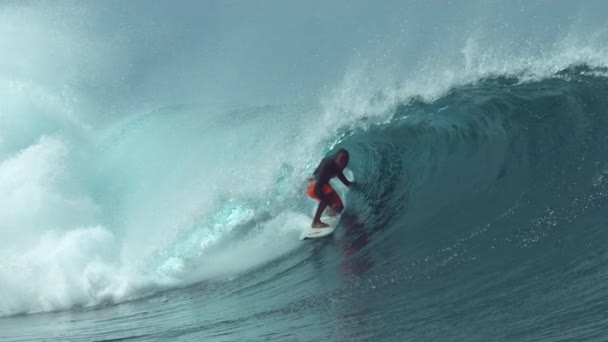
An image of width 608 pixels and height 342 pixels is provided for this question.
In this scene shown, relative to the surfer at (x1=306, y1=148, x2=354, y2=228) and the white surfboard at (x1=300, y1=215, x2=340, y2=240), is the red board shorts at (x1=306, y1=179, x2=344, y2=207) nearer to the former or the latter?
the surfer at (x1=306, y1=148, x2=354, y2=228)

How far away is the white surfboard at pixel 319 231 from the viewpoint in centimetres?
1141

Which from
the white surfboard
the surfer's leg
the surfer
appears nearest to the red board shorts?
the surfer

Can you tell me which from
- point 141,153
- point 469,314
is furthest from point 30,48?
point 469,314

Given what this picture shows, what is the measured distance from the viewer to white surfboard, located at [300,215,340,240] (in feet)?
37.4

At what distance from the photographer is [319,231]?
11.5m

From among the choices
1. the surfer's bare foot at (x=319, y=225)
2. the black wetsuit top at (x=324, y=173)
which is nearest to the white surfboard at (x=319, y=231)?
the surfer's bare foot at (x=319, y=225)

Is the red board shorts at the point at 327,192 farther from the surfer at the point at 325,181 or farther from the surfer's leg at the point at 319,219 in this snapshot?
the surfer's leg at the point at 319,219

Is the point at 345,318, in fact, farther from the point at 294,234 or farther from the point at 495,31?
the point at 495,31

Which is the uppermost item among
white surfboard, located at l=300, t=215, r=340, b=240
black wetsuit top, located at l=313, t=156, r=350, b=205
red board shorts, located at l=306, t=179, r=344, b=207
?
black wetsuit top, located at l=313, t=156, r=350, b=205

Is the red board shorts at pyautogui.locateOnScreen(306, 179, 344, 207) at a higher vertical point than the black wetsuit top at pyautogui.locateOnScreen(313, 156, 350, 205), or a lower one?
lower

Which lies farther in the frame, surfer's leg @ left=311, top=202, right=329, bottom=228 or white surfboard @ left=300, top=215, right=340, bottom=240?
surfer's leg @ left=311, top=202, right=329, bottom=228

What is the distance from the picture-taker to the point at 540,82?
14812 millimetres

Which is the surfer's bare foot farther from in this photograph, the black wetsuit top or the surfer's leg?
the black wetsuit top

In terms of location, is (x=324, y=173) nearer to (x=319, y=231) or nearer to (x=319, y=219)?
(x=319, y=219)
